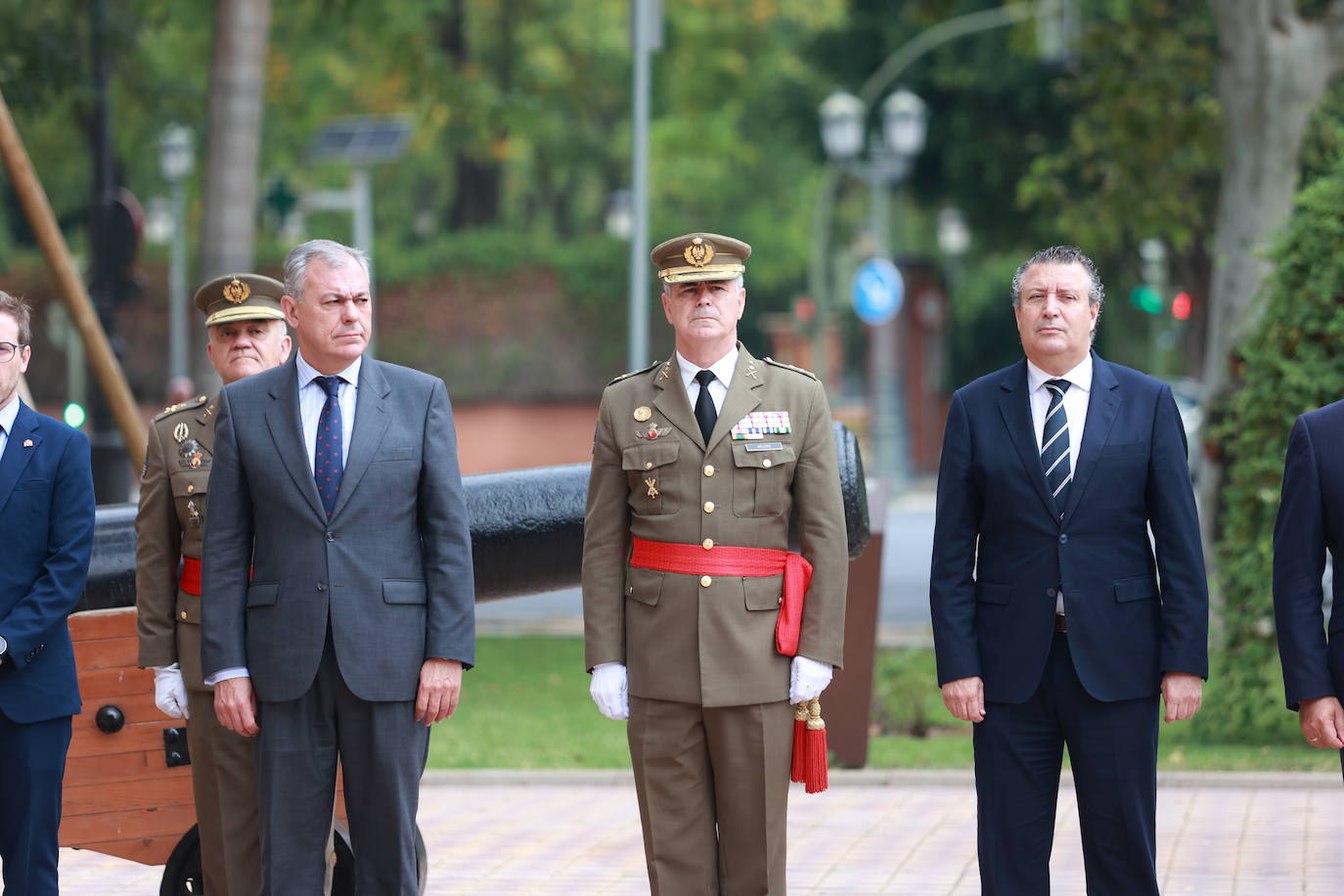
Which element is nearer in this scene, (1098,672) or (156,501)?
(1098,672)

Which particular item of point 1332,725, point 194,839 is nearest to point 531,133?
point 194,839

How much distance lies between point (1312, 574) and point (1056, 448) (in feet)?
2.38

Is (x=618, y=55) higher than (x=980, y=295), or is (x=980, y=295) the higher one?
(x=618, y=55)

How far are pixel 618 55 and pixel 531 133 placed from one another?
47.4ft

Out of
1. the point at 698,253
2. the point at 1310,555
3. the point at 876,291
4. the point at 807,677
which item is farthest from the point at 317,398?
the point at 876,291

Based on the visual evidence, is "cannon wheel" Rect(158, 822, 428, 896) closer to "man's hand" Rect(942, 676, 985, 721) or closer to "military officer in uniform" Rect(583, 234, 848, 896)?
"military officer in uniform" Rect(583, 234, 848, 896)

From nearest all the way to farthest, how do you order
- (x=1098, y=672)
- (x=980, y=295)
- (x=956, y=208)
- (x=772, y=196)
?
(x=1098, y=672) < (x=956, y=208) < (x=980, y=295) < (x=772, y=196)

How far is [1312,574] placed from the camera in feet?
16.0

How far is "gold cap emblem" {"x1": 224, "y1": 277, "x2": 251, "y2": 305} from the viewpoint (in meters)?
6.18

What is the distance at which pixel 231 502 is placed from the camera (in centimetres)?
517

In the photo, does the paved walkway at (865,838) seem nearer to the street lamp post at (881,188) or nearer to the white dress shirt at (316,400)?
the white dress shirt at (316,400)

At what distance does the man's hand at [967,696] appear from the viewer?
5230mm

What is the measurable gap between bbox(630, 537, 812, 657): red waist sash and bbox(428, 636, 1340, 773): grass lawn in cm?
438

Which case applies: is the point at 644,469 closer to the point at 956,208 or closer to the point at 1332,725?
the point at 1332,725
